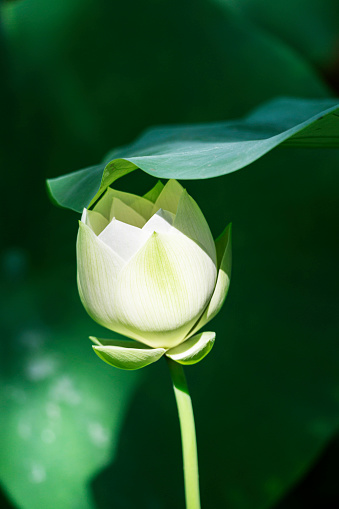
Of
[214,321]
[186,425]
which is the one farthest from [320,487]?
[186,425]

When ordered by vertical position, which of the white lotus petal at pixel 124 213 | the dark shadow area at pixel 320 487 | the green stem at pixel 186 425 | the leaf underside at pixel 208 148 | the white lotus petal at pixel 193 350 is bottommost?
the dark shadow area at pixel 320 487

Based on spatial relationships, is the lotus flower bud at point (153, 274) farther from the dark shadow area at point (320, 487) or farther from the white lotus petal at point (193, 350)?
the dark shadow area at point (320, 487)

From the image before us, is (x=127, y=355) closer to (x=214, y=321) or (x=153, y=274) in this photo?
(x=153, y=274)

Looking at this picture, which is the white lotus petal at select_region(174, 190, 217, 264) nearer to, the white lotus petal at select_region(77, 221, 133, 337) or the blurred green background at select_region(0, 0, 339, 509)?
the white lotus petal at select_region(77, 221, 133, 337)

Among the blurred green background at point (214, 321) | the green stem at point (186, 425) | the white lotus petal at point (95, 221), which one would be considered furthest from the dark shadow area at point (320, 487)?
the white lotus petal at point (95, 221)

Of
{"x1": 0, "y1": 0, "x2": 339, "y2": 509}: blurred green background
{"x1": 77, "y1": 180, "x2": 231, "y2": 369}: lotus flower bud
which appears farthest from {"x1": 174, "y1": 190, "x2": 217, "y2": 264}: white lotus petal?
{"x1": 0, "y1": 0, "x2": 339, "y2": 509}: blurred green background

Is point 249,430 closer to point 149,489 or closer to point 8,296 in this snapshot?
point 149,489

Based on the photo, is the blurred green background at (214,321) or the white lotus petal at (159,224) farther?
the blurred green background at (214,321)
